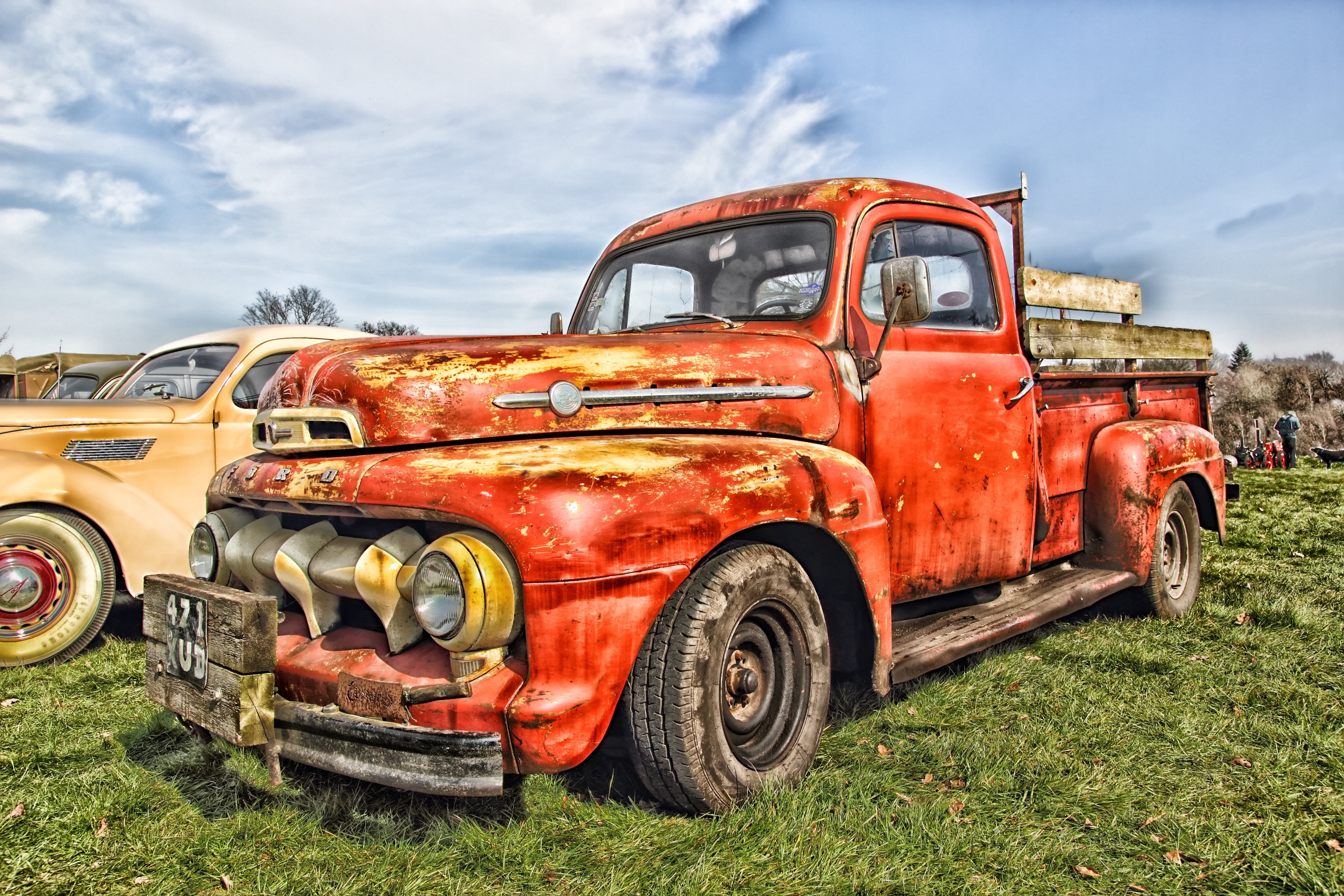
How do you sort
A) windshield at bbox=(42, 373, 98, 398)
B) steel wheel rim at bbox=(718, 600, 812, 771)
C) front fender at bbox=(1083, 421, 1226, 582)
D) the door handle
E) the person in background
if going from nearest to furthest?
1. steel wheel rim at bbox=(718, 600, 812, 771)
2. the door handle
3. front fender at bbox=(1083, 421, 1226, 582)
4. windshield at bbox=(42, 373, 98, 398)
5. the person in background

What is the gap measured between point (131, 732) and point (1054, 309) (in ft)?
14.9

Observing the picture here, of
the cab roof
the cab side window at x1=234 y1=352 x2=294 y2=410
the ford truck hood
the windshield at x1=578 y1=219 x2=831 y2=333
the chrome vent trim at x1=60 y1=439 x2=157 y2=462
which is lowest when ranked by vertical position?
the chrome vent trim at x1=60 y1=439 x2=157 y2=462

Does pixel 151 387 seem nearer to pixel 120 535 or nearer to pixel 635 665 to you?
pixel 120 535

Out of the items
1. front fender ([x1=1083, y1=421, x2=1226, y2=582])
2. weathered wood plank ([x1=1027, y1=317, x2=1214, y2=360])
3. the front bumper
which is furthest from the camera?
front fender ([x1=1083, y1=421, x2=1226, y2=582])

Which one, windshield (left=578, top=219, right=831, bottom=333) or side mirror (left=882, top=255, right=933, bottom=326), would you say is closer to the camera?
side mirror (left=882, top=255, right=933, bottom=326)

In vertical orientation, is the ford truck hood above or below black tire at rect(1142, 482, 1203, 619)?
above

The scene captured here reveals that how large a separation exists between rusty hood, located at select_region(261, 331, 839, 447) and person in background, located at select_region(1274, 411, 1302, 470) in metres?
19.3

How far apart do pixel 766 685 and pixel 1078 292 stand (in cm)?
309

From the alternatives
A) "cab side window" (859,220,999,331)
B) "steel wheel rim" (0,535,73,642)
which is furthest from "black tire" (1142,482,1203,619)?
"steel wheel rim" (0,535,73,642)

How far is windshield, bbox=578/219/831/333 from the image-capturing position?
10.7 feet

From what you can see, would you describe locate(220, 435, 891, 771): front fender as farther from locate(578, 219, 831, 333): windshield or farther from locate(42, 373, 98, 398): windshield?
locate(42, 373, 98, 398): windshield

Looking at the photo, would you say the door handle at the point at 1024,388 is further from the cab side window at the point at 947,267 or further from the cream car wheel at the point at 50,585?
the cream car wheel at the point at 50,585

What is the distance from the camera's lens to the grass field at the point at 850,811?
7.27 ft

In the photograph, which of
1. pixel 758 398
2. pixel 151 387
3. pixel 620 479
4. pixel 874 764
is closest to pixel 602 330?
pixel 758 398
